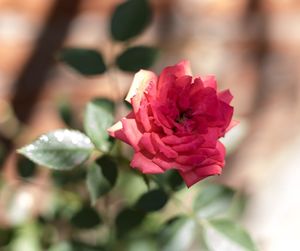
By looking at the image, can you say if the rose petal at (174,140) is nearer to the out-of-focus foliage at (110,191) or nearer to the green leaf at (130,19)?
the out-of-focus foliage at (110,191)

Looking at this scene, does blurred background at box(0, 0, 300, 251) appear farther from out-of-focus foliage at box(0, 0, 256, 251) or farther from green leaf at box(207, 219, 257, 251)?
green leaf at box(207, 219, 257, 251)

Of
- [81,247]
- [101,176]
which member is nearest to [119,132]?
[101,176]

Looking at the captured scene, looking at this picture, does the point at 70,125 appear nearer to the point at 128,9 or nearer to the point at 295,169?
the point at 128,9

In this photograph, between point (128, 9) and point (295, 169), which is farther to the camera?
point (295, 169)

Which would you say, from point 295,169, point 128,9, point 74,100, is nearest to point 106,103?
point 128,9

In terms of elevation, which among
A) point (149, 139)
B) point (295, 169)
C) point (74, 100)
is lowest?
point (295, 169)

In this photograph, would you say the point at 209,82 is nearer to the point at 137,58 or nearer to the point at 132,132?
the point at 132,132
